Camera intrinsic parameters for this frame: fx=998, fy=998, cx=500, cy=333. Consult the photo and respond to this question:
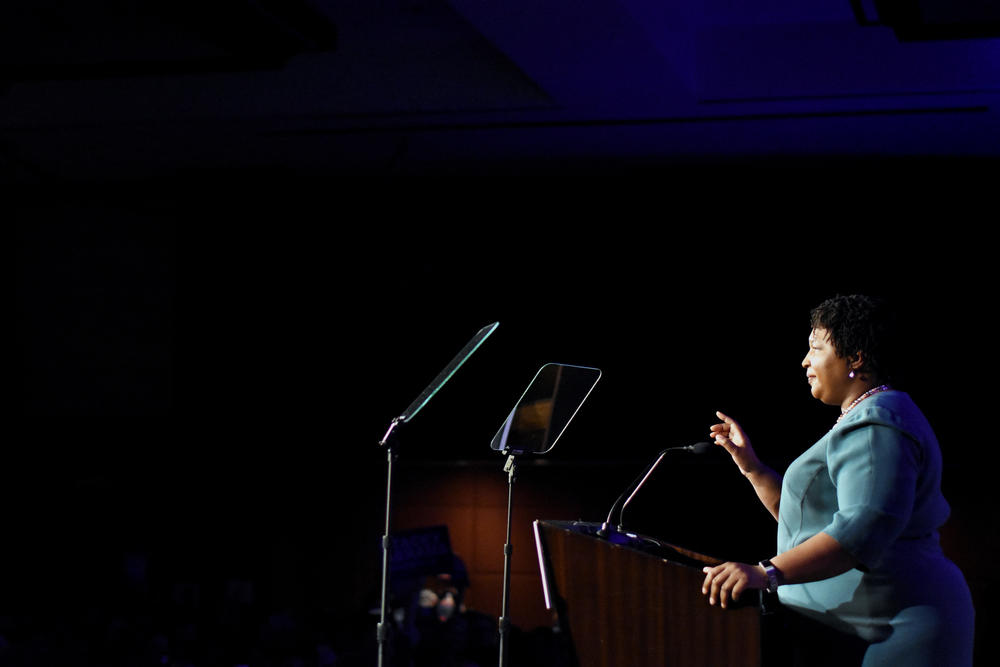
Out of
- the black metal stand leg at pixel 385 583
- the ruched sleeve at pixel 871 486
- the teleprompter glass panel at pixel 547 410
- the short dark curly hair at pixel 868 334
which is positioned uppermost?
the short dark curly hair at pixel 868 334

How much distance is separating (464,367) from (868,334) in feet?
12.2

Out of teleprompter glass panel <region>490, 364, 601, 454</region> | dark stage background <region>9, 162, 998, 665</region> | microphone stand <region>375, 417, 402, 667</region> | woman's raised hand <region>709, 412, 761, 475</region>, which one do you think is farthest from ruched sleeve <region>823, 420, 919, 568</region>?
dark stage background <region>9, 162, 998, 665</region>

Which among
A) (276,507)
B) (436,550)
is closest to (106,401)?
(276,507)

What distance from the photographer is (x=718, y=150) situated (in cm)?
507

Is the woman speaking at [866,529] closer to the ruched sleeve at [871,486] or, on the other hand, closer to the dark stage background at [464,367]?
the ruched sleeve at [871,486]

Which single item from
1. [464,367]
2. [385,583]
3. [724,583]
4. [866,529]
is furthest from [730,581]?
[464,367]

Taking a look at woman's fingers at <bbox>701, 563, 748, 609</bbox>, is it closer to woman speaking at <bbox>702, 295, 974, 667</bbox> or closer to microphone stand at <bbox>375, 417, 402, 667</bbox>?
woman speaking at <bbox>702, 295, 974, 667</bbox>

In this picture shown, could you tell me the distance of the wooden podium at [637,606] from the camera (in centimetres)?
168

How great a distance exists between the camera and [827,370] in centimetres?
192

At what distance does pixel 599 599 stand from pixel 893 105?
3.21 meters

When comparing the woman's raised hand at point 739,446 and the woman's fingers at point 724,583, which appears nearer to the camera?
the woman's fingers at point 724,583

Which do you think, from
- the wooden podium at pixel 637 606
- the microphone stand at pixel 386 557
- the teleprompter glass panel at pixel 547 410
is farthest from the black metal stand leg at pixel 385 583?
the wooden podium at pixel 637 606

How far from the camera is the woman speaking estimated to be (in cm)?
167

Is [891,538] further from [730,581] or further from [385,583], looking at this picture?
[385,583]
